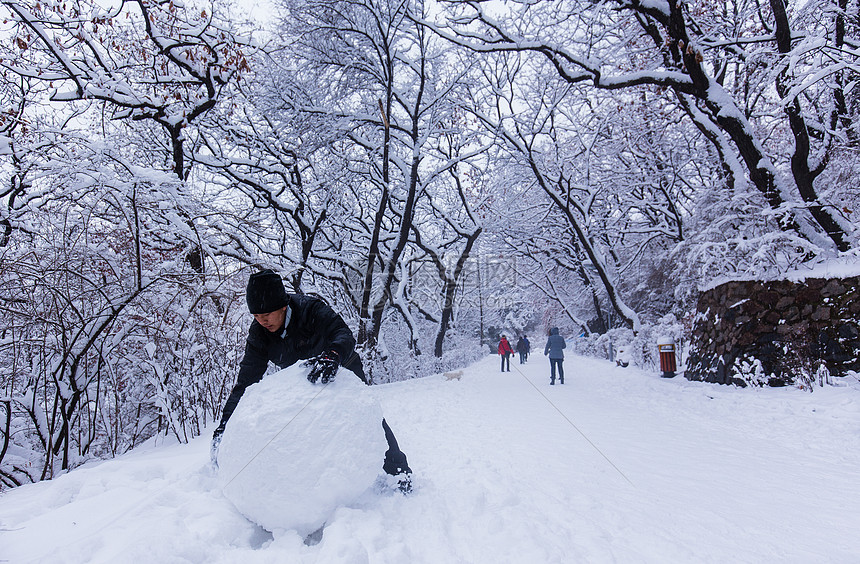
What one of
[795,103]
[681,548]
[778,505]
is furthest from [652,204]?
[681,548]

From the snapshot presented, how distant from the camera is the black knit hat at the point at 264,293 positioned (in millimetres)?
2984

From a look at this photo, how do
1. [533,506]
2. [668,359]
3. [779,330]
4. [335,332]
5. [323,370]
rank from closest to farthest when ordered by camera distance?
1. [323,370]
2. [533,506]
3. [335,332]
4. [779,330]
5. [668,359]

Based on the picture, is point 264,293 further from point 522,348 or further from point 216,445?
point 522,348

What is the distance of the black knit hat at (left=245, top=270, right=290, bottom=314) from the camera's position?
117 inches

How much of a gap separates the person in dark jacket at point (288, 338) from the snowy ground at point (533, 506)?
0.33 meters

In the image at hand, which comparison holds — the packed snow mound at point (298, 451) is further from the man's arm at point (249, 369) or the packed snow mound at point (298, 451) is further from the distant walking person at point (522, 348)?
the distant walking person at point (522, 348)

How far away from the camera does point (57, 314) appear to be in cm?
410

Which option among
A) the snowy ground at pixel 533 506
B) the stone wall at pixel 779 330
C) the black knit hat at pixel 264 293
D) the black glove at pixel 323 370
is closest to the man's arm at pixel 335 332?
the black glove at pixel 323 370

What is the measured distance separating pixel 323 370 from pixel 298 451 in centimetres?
49

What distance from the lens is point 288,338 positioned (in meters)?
3.34

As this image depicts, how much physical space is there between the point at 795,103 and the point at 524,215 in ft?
37.8

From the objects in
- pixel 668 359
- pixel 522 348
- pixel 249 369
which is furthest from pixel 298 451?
pixel 522 348

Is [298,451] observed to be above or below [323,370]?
below

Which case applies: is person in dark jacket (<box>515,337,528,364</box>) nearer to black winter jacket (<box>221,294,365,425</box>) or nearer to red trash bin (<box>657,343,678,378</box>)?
red trash bin (<box>657,343,678,378</box>)
